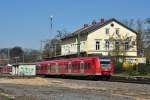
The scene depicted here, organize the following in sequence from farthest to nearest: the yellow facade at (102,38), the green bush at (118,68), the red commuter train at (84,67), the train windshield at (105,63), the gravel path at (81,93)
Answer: the yellow facade at (102,38) → the green bush at (118,68) → the train windshield at (105,63) → the red commuter train at (84,67) → the gravel path at (81,93)

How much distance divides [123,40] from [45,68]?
30.1m

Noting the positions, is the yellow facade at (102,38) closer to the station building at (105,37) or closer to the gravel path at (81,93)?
the station building at (105,37)

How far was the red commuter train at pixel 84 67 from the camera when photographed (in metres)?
A: 60.1

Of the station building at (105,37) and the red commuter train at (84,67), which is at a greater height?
the station building at (105,37)

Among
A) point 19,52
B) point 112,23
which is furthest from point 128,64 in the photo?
point 19,52

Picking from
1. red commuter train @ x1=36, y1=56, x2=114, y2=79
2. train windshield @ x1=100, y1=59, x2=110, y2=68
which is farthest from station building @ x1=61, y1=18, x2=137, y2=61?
train windshield @ x1=100, y1=59, x2=110, y2=68

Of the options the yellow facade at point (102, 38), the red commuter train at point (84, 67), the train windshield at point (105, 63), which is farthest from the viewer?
the yellow facade at point (102, 38)

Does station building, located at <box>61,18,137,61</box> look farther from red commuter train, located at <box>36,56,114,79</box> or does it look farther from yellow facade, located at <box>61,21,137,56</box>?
red commuter train, located at <box>36,56,114,79</box>

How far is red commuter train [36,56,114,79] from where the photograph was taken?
60.1m

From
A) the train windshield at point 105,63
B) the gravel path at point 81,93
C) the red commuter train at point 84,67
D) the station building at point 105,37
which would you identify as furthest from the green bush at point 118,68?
the gravel path at point 81,93

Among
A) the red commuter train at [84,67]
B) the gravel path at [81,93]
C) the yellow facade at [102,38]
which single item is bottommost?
the gravel path at [81,93]

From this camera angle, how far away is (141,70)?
86.0m

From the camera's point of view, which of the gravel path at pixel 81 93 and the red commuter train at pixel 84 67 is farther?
the red commuter train at pixel 84 67

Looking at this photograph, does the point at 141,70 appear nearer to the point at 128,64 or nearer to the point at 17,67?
the point at 128,64
